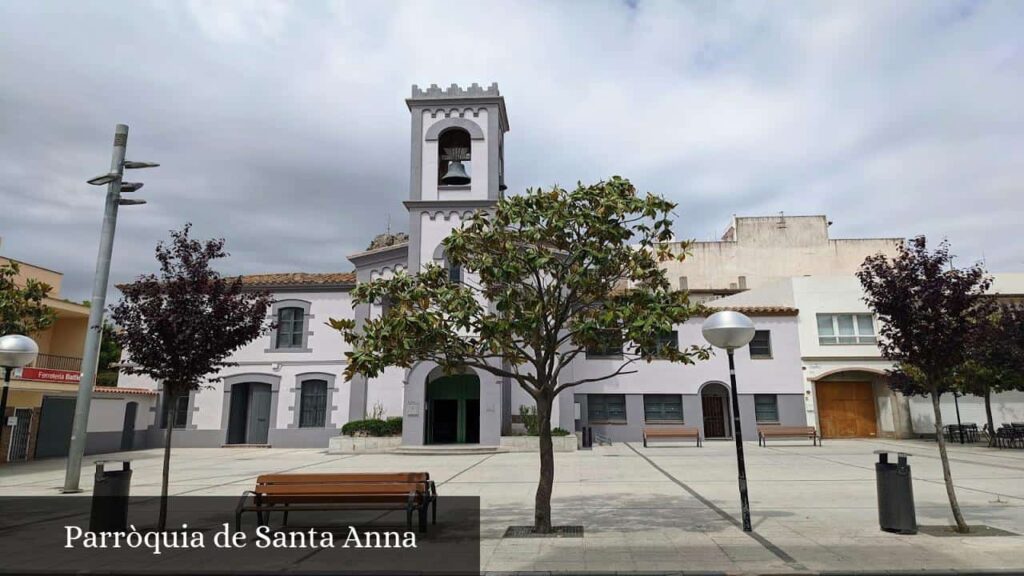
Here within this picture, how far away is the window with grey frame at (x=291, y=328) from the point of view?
2697 centimetres

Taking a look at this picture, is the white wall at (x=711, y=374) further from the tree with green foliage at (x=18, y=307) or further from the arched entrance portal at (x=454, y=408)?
the tree with green foliage at (x=18, y=307)

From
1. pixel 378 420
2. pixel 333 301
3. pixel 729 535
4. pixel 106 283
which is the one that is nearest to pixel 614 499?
pixel 729 535

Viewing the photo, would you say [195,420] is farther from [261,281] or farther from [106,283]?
[106,283]

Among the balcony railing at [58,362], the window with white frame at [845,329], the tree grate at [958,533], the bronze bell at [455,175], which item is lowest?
the tree grate at [958,533]

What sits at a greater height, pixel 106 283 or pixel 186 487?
pixel 106 283

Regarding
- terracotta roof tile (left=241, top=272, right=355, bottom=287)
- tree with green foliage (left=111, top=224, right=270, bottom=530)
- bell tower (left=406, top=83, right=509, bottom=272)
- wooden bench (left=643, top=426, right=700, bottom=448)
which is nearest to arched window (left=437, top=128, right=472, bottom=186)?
bell tower (left=406, top=83, right=509, bottom=272)

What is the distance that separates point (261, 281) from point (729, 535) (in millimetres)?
24203

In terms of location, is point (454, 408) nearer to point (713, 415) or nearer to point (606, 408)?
point (606, 408)

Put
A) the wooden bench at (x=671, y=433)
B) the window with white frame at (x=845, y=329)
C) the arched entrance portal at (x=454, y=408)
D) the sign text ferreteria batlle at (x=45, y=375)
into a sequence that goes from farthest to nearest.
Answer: the window with white frame at (x=845, y=329), the wooden bench at (x=671, y=433), the arched entrance portal at (x=454, y=408), the sign text ferreteria batlle at (x=45, y=375)

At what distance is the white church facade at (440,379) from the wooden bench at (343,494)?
13.5m

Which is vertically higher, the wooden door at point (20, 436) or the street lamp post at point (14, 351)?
the street lamp post at point (14, 351)

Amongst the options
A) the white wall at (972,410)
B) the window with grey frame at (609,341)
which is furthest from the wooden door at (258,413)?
the white wall at (972,410)

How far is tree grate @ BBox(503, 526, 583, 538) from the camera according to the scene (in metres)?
8.12

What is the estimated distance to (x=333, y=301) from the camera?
27.1 m
